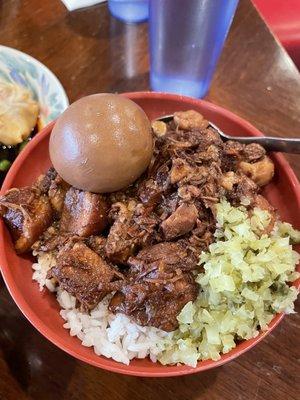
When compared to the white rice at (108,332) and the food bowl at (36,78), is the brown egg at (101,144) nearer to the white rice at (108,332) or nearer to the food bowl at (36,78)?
the white rice at (108,332)

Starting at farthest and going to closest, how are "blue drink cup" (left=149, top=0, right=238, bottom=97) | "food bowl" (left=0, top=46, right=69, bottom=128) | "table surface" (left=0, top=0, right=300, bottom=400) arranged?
"food bowl" (left=0, top=46, right=69, bottom=128) → "blue drink cup" (left=149, top=0, right=238, bottom=97) → "table surface" (left=0, top=0, right=300, bottom=400)

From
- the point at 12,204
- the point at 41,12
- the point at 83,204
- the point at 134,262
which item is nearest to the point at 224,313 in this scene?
the point at 134,262

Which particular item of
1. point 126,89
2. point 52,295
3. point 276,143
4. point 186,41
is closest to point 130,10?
point 126,89

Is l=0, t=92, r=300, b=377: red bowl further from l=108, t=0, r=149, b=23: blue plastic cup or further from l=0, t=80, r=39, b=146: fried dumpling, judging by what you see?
l=108, t=0, r=149, b=23: blue plastic cup

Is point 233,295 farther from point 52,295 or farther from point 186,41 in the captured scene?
point 186,41

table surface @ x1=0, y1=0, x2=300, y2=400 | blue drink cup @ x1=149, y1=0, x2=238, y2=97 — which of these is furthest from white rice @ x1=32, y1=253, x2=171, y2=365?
blue drink cup @ x1=149, y1=0, x2=238, y2=97

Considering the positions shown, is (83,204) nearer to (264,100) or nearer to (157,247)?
(157,247)
